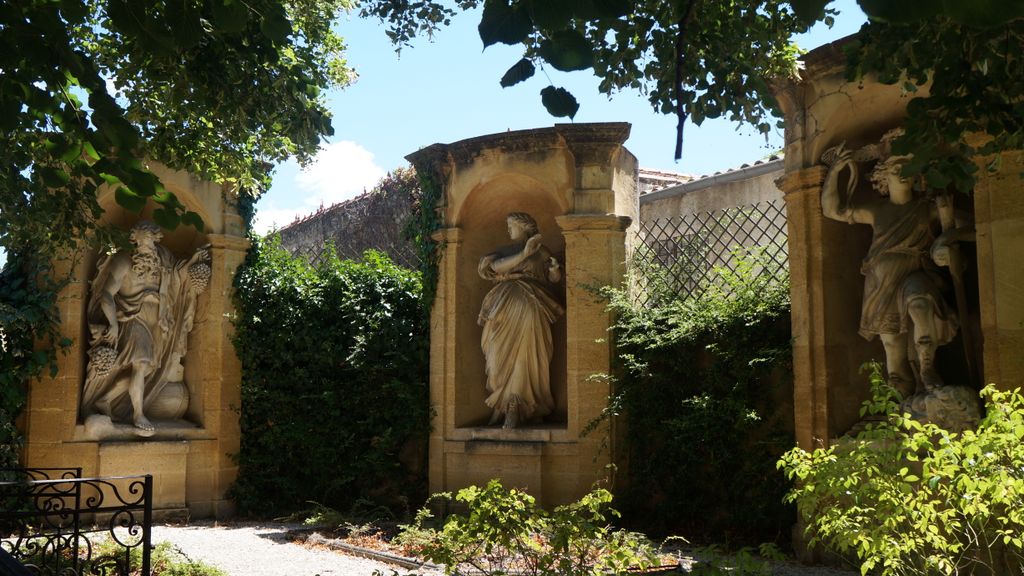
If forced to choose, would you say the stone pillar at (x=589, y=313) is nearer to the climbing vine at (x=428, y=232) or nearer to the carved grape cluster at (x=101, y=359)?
the climbing vine at (x=428, y=232)

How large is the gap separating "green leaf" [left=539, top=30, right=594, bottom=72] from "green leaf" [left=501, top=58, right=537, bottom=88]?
0.82ft

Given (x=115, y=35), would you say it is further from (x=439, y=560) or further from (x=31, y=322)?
(x=439, y=560)

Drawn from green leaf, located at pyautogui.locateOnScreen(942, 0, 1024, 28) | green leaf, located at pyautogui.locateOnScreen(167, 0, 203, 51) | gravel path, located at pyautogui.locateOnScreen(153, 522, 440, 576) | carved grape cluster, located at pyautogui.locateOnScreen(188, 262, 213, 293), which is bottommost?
gravel path, located at pyautogui.locateOnScreen(153, 522, 440, 576)

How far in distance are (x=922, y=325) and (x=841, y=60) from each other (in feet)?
6.72

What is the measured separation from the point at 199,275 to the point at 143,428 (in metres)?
1.70

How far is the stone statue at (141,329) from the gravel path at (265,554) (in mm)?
1376

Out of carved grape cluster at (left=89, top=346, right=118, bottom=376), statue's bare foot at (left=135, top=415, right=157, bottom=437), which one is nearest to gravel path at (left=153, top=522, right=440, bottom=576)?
statue's bare foot at (left=135, top=415, right=157, bottom=437)

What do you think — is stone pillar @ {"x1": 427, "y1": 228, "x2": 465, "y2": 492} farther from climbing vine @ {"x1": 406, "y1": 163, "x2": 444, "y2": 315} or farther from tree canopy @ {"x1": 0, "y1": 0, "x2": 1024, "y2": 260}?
tree canopy @ {"x1": 0, "y1": 0, "x2": 1024, "y2": 260}

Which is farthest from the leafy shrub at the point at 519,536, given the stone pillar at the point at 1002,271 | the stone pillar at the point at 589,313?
the stone pillar at the point at 589,313

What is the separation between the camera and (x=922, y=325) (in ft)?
23.1

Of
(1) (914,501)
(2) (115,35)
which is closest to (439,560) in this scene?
(1) (914,501)

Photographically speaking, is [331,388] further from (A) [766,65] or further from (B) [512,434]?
(A) [766,65]

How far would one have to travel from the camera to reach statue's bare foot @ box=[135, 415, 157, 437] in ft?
33.7

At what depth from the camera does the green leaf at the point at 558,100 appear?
314 centimetres
